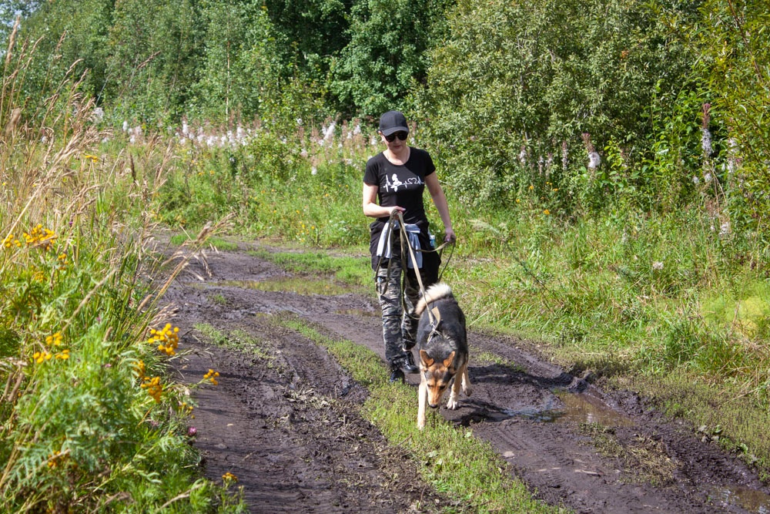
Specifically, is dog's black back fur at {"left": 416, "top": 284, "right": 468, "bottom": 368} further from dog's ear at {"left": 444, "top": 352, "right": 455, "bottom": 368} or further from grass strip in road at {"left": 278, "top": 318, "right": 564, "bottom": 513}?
grass strip in road at {"left": 278, "top": 318, "right": 564, "bottom": 513}

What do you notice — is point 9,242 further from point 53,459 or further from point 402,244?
point 402,244

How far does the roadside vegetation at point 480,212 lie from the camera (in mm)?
3766

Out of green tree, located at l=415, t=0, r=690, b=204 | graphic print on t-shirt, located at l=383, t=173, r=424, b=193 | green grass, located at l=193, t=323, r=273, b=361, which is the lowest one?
green grass, located at l=193, t=323, r=273, b=361

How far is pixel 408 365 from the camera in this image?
7199 mm

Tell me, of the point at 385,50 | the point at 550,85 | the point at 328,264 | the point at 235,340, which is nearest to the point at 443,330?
the point at 235,340

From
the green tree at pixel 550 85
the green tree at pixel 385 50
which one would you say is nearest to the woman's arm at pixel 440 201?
the green tree at pixel 550 85

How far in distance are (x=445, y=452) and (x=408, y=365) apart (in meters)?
1.87

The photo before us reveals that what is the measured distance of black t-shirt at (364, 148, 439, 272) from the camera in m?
6.81

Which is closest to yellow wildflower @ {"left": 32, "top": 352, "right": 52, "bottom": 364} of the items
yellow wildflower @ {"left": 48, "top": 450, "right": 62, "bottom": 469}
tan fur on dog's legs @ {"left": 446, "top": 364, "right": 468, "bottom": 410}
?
yellow wildflower @ {"left": 48, "top": 450, "right": 62, "bottom": 469}

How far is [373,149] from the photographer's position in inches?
714

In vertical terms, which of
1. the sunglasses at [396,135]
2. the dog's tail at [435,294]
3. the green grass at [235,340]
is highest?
the sunglasses at [396,135]

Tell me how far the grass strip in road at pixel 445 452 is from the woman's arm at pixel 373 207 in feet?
5.07

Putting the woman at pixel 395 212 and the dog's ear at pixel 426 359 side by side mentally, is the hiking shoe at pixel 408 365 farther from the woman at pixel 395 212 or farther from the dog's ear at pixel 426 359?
the dog's ear at pixel 426 359

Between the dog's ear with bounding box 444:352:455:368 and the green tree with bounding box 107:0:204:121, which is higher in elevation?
the green tree with bounding box 107:0:204:121
